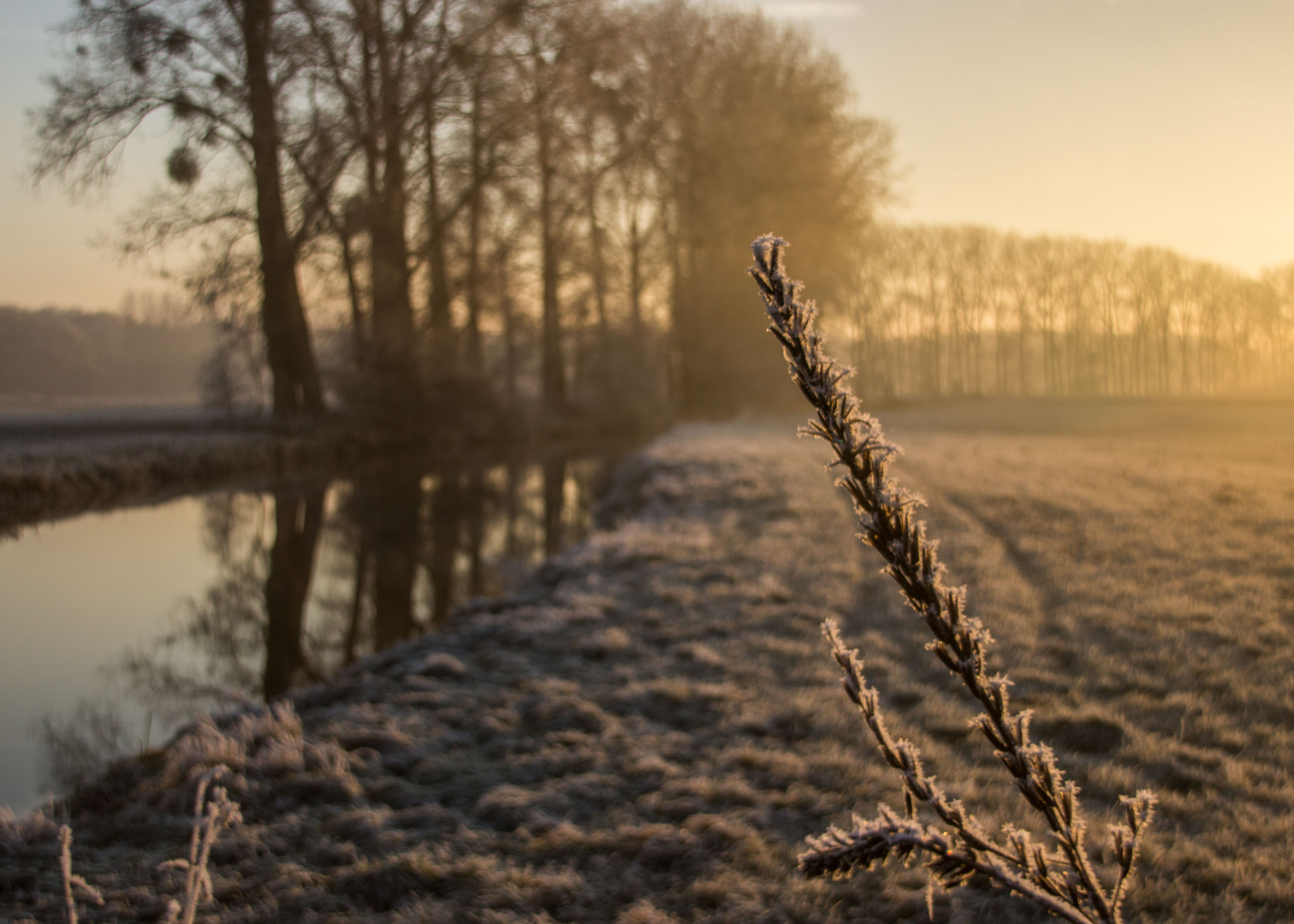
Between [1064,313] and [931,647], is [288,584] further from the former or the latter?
[1064,313]

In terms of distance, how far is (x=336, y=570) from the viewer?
915 cm

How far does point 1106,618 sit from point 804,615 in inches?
77.9

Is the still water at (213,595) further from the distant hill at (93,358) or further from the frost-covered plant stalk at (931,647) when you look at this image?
the distant hill at (93,358)

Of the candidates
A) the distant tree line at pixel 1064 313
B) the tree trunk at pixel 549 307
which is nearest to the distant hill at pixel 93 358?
the tree trunk at pixel 549 307

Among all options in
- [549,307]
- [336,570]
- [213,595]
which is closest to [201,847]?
[213,595]

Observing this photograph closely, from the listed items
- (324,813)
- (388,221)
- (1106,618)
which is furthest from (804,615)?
(388,221)

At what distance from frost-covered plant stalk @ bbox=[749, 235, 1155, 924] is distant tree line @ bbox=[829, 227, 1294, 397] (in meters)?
45.3

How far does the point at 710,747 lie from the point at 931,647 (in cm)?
280

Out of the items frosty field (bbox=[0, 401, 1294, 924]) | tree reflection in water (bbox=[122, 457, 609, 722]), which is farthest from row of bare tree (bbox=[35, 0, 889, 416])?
frosty field (bbox=[0, 401, 1294, 924])

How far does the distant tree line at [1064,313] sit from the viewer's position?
169ft

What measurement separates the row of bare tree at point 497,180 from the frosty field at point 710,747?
13513 millimetres

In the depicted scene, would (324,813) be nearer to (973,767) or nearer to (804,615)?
(973,767)

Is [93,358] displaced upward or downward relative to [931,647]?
upward

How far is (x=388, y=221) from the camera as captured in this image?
18.4m
